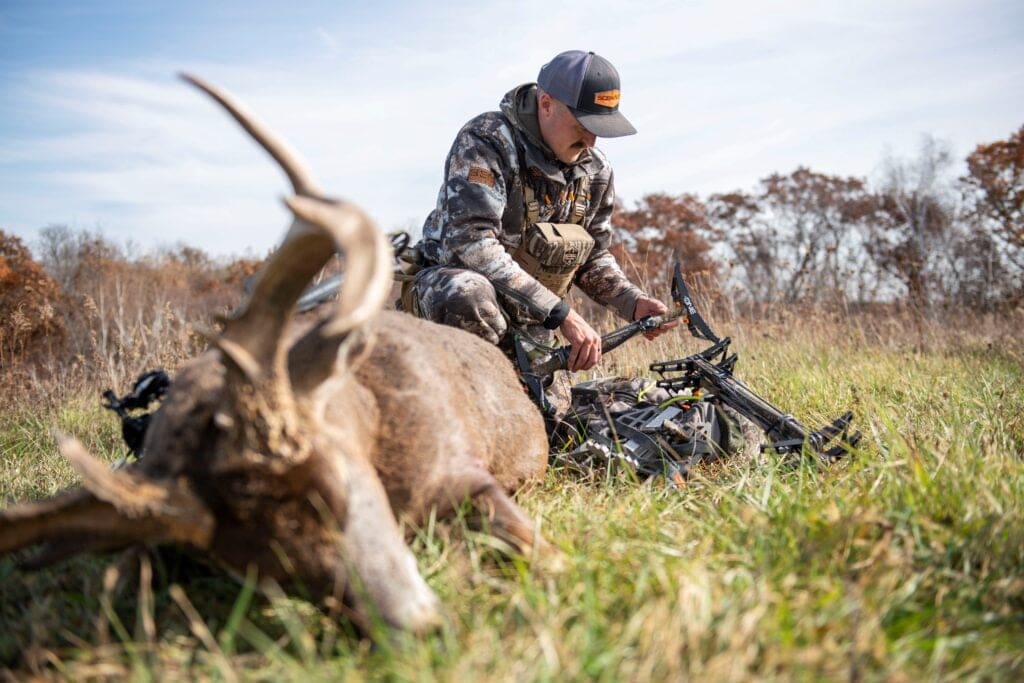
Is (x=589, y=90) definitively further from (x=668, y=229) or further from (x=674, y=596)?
(x=668, y=229)

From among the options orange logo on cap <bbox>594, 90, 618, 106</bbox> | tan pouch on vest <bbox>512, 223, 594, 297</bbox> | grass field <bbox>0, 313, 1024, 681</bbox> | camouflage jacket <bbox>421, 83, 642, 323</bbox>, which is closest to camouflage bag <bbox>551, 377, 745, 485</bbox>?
grass field <bbox>0, 313, 1024, 681</bbox>

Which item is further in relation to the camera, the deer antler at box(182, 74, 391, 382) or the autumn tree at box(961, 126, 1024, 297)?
the autumn tree at box(961, 126, 1024, 297)

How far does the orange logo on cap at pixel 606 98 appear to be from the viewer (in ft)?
15.1

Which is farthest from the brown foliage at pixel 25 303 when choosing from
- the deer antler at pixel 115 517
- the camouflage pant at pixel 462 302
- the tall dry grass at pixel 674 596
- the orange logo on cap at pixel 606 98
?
the deer antler at pixel 115 517

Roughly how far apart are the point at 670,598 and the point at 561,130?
3379 millimetres

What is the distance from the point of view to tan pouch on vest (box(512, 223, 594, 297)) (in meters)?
4.92

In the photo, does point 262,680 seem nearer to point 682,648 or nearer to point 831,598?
point 682,648

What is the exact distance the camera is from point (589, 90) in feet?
15.1

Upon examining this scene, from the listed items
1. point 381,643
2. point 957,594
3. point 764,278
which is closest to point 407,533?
point 381,643

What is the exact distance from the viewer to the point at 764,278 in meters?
14.2

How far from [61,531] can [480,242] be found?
2.97m

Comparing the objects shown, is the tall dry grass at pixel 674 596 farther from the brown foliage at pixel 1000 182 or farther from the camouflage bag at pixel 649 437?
the brown foliage at pixel 1000 182

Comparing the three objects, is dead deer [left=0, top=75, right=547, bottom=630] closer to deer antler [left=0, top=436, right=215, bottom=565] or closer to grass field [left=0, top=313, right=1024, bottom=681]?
deer antler [left=0, top=436, right=215, bottom=565]

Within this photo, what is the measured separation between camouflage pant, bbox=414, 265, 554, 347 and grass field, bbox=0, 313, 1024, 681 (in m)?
1.14
